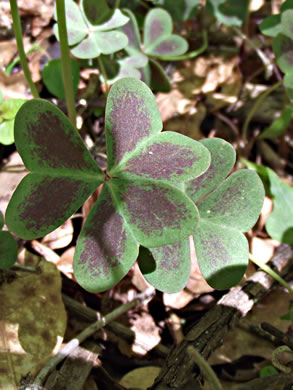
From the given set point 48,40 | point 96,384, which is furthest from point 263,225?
point 48,40

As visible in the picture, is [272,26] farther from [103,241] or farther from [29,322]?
[29,322]

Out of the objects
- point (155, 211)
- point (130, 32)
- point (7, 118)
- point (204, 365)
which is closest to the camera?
point (204, 365)

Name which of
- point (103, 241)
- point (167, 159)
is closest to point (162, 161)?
point (167, 159)

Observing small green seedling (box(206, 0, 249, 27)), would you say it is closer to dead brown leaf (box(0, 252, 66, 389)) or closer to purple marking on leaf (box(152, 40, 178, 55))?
purple marking on leaf (box(152, 40, 178, 55))

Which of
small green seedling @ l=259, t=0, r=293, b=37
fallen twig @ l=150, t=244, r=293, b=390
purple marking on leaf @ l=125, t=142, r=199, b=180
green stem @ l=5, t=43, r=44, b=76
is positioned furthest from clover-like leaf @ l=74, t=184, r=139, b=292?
small green seedling @ l=259, t=0, r=293, b=37

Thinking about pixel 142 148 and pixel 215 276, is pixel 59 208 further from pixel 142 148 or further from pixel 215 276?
pixel 215 276

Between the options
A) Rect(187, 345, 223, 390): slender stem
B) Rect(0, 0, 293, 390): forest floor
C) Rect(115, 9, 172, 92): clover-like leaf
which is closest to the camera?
Rect(187, 345, 223, 390): slender stem

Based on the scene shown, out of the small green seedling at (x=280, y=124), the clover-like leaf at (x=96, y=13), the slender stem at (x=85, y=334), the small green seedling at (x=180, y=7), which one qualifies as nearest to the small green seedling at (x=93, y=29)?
the clover-like leaf at (x=96, y=13)
